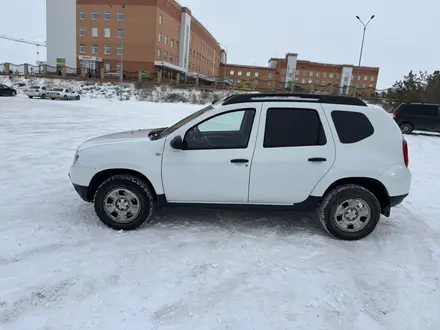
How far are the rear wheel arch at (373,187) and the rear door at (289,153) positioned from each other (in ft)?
0.94

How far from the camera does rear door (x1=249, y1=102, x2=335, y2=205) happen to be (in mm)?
4316

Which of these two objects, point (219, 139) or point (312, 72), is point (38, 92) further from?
point (312, 72)

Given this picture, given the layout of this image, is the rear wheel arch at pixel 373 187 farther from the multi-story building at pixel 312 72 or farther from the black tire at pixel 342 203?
the multi-story building at pixel 312 72

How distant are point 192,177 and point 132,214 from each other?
931 mm

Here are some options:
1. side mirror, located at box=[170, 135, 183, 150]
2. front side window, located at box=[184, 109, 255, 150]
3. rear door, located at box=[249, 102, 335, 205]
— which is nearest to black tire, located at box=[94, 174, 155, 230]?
side mirror, located at box=[170, 135, 183, 150]

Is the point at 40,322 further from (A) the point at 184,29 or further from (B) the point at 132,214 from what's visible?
(A) the point at 184,29

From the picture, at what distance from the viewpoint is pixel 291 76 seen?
87.8 m

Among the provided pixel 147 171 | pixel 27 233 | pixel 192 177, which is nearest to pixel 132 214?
pixel 147 171

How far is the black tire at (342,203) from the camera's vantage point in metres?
4.38

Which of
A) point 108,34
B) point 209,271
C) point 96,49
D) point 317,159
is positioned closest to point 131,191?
point 209,271

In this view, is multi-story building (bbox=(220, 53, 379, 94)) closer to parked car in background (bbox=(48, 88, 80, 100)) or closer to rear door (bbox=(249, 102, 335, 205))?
parked car in background (bbox=(48, 88, 80, 100))

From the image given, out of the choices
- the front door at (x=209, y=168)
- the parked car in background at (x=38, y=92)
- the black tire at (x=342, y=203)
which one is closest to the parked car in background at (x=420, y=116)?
the black tire at (x=342, y=203)

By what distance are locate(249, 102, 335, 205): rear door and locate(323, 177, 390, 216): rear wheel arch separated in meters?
0.29

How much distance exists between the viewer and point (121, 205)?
→ 14.8ft
